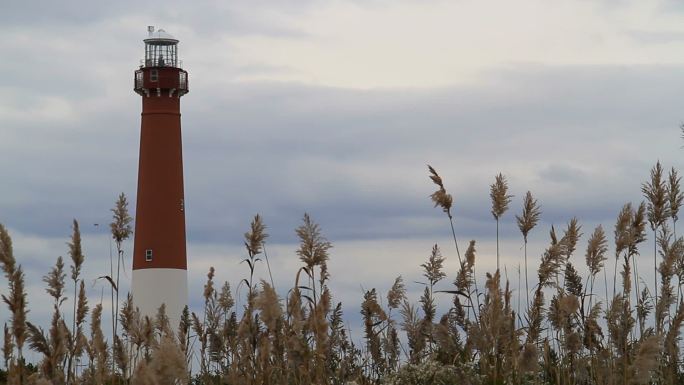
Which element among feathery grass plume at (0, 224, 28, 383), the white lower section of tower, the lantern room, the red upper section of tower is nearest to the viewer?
feathery grass plume at (0, 224, 28, 383)

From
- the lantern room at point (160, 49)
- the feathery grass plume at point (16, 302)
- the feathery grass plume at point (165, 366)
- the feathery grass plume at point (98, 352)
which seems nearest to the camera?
the feathery grass plume at point (165, 366)

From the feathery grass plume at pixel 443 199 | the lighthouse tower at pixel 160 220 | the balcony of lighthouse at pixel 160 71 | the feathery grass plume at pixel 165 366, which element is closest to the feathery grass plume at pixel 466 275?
the feathery grass plume at pixel 443 199

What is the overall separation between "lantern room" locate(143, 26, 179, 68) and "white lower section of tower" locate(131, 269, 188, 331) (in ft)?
26.7

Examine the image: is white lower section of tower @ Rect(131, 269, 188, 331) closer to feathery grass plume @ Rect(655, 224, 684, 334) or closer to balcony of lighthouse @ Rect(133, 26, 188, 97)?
balcony of lighthouse @ Rect(133, 26, 188, 97)

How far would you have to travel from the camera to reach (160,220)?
31.2 meters

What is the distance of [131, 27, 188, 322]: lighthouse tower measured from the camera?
101ft

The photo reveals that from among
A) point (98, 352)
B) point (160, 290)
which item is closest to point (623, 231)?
point (98, 352)

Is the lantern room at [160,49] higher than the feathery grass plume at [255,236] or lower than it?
higher

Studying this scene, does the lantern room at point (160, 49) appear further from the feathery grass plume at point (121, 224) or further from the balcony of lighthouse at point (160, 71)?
the feathery grass plume at point (121, 224)

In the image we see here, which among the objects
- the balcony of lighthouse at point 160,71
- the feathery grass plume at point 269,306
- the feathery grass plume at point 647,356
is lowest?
the feathery grass plume at point 647,356

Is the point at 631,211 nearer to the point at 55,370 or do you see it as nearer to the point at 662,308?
the point at 662,308

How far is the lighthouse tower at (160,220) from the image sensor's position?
30781mm

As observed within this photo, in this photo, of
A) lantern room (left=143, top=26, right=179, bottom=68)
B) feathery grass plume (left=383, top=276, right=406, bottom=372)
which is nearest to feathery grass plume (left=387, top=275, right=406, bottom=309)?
feathery grass plume (left=383, top=276, right=406, bottom=372)

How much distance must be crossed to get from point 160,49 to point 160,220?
7.98 m
